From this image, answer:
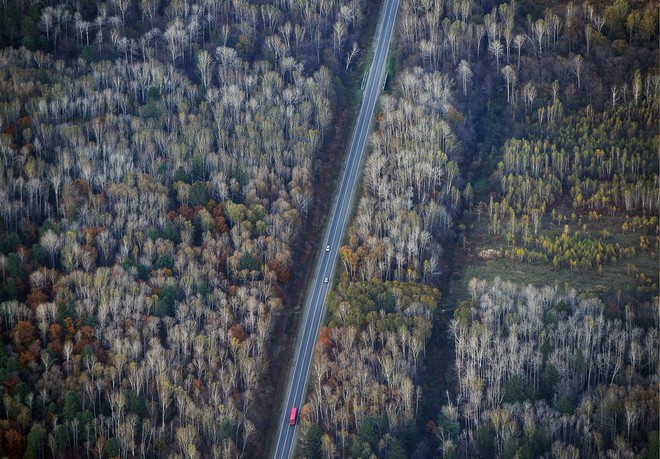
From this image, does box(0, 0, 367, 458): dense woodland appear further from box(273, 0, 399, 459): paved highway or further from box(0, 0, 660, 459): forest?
box(273, 0, 399, 459): paved highway

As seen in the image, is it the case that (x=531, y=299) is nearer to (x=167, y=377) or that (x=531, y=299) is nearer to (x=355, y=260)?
(x=355, y=260)

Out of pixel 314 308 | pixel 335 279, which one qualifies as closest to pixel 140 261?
pixel 314 308

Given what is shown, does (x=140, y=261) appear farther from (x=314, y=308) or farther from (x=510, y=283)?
(x=510, y=283)

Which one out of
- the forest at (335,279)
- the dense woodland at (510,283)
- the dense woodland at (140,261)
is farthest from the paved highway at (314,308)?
the dense woodland at (510,283)

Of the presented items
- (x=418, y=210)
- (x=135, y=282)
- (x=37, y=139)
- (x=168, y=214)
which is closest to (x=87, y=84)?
(x=37, y=139)

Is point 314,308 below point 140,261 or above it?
below

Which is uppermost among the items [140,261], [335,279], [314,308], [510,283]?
[510,283]

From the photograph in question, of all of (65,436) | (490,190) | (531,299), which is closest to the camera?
(65,436)
